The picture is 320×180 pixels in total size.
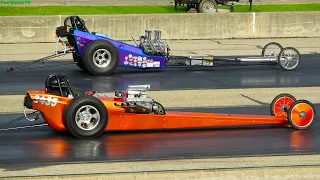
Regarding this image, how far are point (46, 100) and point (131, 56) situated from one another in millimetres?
7216

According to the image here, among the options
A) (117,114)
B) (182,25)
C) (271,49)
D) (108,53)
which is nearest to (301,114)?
(117,114)

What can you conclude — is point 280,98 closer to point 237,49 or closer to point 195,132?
point 195,132

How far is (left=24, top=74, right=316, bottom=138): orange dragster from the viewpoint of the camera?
11211 millimetres

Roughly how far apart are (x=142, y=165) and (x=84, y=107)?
1642 millimetres

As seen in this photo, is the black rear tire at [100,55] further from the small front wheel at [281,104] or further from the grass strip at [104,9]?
the grass strip at [104,9]

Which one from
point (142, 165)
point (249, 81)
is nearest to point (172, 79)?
point (249, 81)

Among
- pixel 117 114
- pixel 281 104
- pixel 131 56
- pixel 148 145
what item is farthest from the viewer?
pixel 131 56

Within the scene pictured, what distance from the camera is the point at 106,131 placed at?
11828 millimetres

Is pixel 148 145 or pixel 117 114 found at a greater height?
pixel 117 114

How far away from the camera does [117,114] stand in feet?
37.5

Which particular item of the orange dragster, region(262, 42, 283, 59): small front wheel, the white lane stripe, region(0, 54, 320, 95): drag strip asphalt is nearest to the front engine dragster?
region(0, 54, 320, 95): drag strip asphalt

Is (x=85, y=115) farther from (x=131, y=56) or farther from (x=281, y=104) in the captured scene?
(x=131, y=56)

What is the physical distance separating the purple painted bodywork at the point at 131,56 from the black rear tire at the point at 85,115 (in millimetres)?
6957

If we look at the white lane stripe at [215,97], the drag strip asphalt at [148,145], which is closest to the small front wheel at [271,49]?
the white lane stripe at [215,97]
